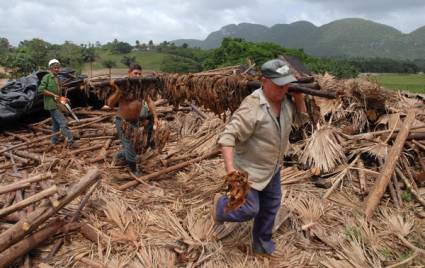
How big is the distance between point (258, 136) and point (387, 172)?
8.55 feet

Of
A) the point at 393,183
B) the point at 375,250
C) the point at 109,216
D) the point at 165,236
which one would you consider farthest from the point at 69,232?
the point at 393,183

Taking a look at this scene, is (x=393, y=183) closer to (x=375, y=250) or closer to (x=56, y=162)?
(x=375, y=250)

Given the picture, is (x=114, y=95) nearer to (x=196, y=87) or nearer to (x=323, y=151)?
(x=196, y=87)

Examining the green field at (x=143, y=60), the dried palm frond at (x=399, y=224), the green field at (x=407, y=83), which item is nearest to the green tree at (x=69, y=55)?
the green field at (x=143, y=60)

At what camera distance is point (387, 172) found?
502cm

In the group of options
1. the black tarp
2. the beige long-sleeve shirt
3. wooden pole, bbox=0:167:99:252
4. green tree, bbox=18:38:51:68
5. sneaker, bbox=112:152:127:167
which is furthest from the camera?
green tree, bbox=18:38:51:68

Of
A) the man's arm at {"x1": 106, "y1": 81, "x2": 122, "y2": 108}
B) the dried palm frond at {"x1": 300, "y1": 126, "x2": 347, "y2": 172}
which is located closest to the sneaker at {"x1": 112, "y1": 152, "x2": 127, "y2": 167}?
the man's arm at {"x1": 106, "y1": 81, "x2": 122, "y2": 108}

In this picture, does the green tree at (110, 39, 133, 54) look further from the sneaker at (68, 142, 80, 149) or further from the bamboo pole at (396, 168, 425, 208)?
the bamboo pole at (396, 168, 425, 208)

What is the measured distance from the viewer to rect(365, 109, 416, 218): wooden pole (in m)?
4.70

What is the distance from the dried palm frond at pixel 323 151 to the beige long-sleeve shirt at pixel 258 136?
2210 mm

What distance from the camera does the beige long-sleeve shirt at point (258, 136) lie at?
3.16 m

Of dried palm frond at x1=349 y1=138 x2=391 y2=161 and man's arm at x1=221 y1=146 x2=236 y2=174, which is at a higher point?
man's arm at x1=221 y1=146 x2=236 y2=174

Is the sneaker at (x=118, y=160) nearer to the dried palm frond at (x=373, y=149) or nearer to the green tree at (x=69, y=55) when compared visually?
the dried palm frond at (x=373, y=149)

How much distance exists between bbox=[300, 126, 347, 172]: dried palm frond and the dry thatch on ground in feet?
0.05
